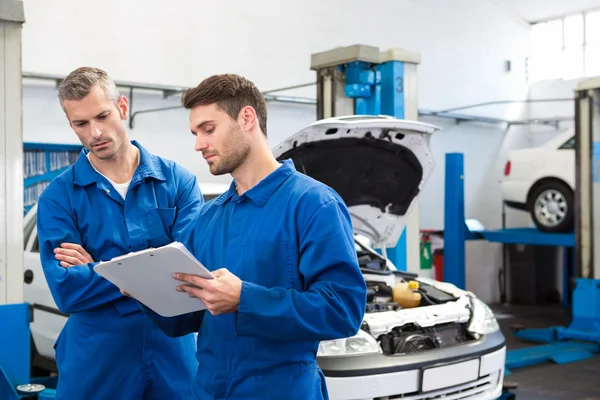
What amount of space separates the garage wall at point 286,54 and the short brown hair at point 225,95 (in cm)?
545

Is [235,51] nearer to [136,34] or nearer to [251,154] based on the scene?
[136,34]

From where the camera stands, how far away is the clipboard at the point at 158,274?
1450 millimetres

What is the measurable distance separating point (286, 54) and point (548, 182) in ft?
11.7

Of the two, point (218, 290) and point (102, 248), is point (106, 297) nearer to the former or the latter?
point (102, 248)

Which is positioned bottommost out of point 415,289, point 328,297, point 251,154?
point 415,289

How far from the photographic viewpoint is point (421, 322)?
3.45m

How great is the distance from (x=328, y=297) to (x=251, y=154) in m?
0.41

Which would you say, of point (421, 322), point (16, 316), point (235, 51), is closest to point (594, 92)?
point (235, 51)

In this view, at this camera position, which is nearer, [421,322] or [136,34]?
[421,322]

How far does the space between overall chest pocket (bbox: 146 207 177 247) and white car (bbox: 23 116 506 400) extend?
119 centimetres

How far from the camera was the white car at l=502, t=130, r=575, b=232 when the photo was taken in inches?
315

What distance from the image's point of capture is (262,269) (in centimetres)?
160

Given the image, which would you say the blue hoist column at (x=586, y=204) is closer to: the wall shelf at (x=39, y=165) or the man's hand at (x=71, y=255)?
the wall shelf at (x=39, y=165)

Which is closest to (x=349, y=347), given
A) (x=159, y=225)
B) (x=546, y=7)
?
(x=159, y=225)
